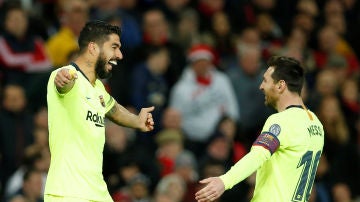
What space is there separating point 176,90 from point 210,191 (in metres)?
6.47

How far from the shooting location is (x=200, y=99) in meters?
14.8

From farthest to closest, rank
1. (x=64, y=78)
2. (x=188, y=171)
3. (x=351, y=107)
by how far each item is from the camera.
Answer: (x=351, y=107) < (x=188, y=171) < (x=64, y=78)

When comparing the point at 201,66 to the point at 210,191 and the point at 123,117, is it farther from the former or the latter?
the point at 210,191

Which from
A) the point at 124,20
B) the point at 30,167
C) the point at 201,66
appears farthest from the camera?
the point at 124,20

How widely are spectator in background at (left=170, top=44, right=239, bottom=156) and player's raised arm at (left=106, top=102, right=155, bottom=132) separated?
496cm

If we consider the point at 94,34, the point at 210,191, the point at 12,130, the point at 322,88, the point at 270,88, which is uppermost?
the point at 322,88

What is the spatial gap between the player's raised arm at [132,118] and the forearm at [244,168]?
4.19 feet

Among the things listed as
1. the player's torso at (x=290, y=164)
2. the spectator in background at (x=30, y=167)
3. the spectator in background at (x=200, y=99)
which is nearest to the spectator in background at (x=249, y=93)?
the spectator in background at (x=200, y=99)

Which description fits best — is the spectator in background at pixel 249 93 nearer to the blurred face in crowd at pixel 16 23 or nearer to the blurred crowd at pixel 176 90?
the blurred crowd at pixel 176 90

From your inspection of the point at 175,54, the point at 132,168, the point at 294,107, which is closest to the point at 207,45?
the point at 175,54

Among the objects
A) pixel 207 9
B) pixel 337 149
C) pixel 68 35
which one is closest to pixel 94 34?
pixel 68 35

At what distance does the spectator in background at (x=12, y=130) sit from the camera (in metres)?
13.2

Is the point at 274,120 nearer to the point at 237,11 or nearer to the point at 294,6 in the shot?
the point at 237,11

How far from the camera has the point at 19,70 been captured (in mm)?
13883
